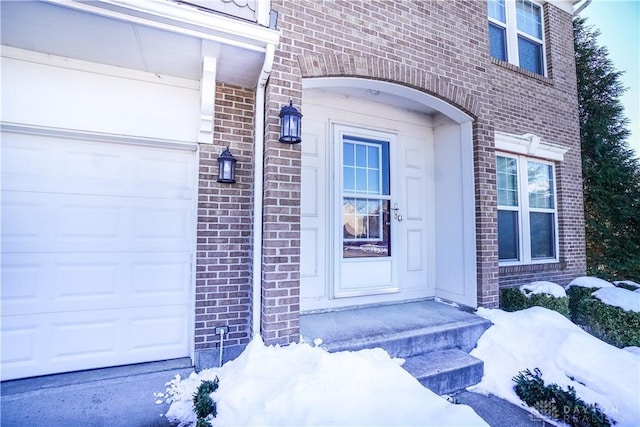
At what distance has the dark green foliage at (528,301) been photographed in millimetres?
4102

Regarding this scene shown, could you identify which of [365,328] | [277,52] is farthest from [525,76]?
[365,328]

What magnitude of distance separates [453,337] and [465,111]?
9.26 feet

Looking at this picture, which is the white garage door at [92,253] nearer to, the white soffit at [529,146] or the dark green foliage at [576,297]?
the white soffit at [529,146]

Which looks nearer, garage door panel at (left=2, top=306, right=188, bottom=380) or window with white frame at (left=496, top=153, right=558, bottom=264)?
garage door panel at (left=2, top=306, right=188, bottom=380)

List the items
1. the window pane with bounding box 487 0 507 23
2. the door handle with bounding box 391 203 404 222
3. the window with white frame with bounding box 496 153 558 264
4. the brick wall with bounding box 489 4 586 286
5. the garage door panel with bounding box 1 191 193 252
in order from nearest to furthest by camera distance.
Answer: the garage door panel with bounding box 1 191 193 252, the door handle with bounding box 391 203 404 222, the brick wall with bounding box 489 4 586 286, the window with white frame with bounding box 496 153 558 264, the window pane with bounding box 487 0 507 23

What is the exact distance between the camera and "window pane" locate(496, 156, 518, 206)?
15.7 feet

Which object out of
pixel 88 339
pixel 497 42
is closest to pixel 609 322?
pixel 497 42

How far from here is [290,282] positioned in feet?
9.50

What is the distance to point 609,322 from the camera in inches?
157

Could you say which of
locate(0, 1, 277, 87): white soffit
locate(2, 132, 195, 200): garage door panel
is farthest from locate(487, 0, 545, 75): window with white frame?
locate(2, 132, 195, 200): garage door panel

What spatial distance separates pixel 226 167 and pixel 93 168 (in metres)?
1.22

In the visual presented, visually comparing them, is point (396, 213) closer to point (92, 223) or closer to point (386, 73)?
point (386, 73)

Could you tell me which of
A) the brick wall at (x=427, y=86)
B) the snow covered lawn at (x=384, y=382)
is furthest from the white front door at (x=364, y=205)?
the snow covered lawn at (x=384, y=382)

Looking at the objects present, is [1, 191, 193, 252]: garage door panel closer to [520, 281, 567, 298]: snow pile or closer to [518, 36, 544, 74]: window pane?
[520, 281, 567, 298]: snow pile
